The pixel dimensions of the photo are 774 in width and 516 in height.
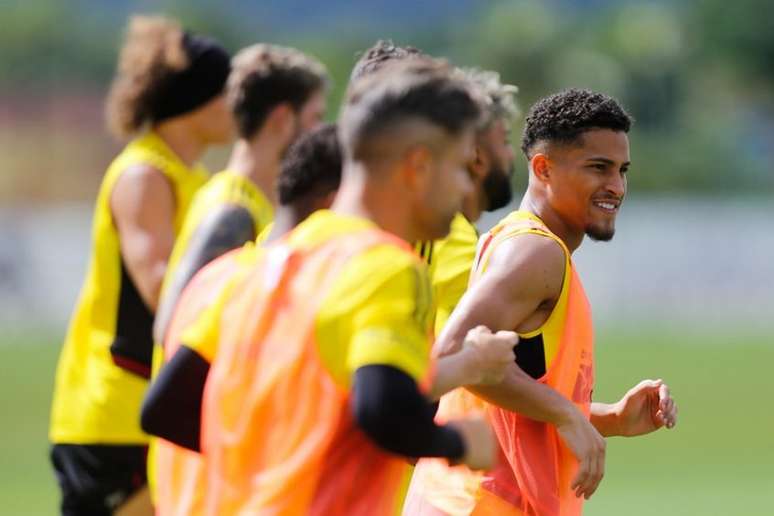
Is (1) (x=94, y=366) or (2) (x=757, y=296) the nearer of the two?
(1) (x=94, y=366)

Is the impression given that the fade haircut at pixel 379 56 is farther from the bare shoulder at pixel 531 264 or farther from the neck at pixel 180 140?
the neck at pixel 180 140

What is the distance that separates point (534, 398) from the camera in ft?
14.9

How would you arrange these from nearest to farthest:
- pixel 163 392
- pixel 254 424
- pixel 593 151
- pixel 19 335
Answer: pixel 254 424 < pixel 163 392 < pixel 593 151 < pixel 19 335

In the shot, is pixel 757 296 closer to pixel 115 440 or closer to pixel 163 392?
pixel 115 440

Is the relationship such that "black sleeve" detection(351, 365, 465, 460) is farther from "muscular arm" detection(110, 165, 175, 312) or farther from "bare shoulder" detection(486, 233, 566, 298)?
"muscular arm" detection(110, 165, 175, 312)

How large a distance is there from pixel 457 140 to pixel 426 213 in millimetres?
178

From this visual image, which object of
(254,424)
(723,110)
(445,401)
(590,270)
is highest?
(723,110)

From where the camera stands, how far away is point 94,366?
6891mm

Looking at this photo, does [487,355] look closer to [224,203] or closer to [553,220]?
[553,220]

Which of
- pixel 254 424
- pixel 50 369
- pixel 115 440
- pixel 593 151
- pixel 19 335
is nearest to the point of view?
pixel 254 424

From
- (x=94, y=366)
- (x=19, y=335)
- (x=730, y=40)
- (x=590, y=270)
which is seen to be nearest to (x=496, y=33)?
(x=730, y=40)

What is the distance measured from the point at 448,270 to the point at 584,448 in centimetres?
109

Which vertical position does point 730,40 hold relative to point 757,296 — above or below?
above

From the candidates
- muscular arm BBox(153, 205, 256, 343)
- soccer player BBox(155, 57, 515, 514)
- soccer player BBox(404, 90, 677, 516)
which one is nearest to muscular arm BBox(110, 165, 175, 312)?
muscular arm BBox(153, 205, 256, 343)
